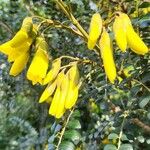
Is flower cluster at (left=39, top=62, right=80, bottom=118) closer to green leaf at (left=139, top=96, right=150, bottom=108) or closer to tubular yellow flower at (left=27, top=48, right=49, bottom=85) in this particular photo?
tubular yellow flower at (left=27, top=48, right=49, bottom=85)

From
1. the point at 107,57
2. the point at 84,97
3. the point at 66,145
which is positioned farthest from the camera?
the point at 84,97

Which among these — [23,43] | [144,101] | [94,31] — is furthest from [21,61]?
[144,101]

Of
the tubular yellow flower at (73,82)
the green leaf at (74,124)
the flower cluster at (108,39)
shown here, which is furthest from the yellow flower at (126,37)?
the green leaf at (74,124)

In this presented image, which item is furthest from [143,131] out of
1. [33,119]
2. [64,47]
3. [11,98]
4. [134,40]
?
[33,119]

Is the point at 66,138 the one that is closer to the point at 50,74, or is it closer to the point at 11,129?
the point at 50,74

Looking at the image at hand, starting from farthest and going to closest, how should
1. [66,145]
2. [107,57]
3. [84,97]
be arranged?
[84,97] → [66,145] → [107,57]

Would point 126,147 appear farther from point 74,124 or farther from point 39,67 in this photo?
point 39,67

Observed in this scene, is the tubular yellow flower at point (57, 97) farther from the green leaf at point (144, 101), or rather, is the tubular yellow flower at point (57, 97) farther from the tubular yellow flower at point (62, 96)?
the green leaf at point (144, 101)
